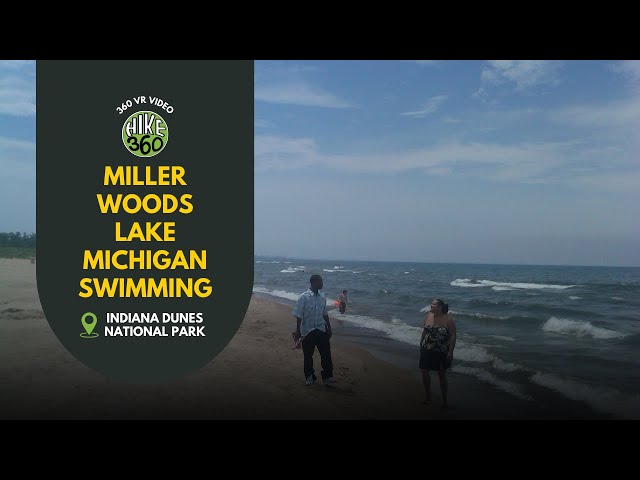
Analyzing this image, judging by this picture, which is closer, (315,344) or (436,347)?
(436,347)

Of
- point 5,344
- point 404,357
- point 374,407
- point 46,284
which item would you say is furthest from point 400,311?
point 46,284

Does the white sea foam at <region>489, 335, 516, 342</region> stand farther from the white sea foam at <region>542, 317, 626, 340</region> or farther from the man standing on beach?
the man standing on beach

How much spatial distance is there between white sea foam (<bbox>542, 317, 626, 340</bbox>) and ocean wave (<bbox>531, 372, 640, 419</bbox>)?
7.01m

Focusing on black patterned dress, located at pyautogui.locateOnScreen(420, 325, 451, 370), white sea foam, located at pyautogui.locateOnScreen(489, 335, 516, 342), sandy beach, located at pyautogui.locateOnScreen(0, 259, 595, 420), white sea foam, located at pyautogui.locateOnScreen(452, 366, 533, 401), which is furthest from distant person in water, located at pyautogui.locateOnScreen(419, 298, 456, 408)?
white sea foam, located at pyautogui.locateOnScreen(489, 335, 516, 342)

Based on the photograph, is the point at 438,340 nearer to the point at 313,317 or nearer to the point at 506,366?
the point at 313,317

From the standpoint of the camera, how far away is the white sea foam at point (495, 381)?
7457 mm

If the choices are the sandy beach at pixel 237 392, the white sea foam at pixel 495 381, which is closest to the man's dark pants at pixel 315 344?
the sandy beach at pixel 237 392

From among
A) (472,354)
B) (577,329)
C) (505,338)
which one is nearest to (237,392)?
(472,354)

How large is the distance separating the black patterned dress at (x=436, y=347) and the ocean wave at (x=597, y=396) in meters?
3.22

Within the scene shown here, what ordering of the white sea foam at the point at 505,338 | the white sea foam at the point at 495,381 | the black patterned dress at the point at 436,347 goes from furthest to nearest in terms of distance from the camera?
the white sea foam at the point at 505,338
the white sea foam at the point at 495,381
the black patterned dress at the point at 436,347

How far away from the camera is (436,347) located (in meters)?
5.66

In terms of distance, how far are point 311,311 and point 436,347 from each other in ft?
5.45

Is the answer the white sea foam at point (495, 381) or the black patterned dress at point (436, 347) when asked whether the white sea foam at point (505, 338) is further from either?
the black patterned dress at point (436, 347)

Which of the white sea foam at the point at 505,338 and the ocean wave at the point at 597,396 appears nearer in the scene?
the ocean wave at the point at 597,396
